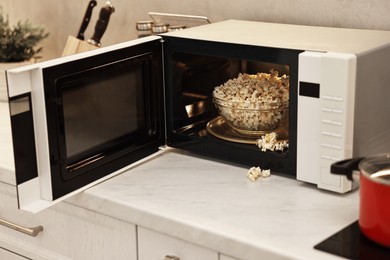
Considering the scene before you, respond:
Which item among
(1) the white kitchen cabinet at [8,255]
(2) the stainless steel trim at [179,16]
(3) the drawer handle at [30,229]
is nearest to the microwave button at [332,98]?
(2) the stainless steel trim at [179,16]

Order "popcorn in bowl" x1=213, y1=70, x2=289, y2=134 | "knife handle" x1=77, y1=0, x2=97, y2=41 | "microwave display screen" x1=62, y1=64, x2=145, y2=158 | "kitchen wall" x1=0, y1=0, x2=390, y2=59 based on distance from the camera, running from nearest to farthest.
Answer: "microwave display screen" x1=62, y1=64, x2=145, y2=158 < "popcorn in bowl" x1=213, y1=70, x2=289, y2=134 < "kitchen wall" x1=0, y1=0, x2=390, y2=59 < "knife handle" x1=77, y1=0, x2=97, y2=41

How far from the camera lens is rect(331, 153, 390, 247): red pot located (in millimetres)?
1200

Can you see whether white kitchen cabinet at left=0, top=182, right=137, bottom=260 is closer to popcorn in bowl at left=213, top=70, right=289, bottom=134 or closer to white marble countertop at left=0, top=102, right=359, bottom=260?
white marble countertop at left=0, top=102, right=359, bottom=260

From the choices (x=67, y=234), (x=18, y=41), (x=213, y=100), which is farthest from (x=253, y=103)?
(x=18, y=41)

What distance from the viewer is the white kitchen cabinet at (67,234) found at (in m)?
1.51

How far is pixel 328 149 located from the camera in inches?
55.9

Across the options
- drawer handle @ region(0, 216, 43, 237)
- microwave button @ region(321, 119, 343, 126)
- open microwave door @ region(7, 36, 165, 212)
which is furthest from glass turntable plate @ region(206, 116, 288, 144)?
drawer handle @ region(0, 216, 43, 237)

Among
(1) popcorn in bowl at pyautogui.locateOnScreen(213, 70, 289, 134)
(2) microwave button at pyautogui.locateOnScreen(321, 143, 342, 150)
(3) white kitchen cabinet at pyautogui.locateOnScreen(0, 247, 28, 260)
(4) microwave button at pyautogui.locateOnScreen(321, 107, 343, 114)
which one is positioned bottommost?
(3) white kitchen cabinet at pyautogui.locateOnScreen(0, 247, 28, 260)

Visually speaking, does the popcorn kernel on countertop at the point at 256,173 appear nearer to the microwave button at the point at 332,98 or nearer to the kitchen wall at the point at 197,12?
the microwave button at the point at 332,98

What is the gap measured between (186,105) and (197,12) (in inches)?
16.8

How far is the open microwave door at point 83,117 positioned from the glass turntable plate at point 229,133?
128mm

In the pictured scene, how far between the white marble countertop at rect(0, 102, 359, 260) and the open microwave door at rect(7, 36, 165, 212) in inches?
2.2

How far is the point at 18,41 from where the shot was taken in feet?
7.34

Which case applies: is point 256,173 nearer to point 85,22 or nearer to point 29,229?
point 29,229
